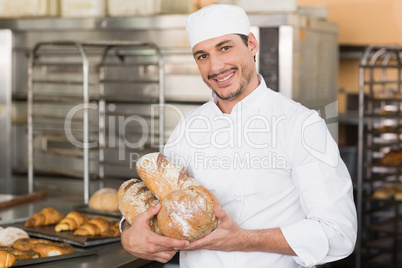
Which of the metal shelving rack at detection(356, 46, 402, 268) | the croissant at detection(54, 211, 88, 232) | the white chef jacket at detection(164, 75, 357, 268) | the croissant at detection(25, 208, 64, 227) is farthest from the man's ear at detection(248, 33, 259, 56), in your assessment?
the metal shelving rack at detection(356, 46, 402, 268)

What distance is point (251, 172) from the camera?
1614 mm

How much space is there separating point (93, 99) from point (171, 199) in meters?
2.02

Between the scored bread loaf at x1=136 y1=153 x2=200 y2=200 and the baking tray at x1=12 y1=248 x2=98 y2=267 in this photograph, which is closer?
the scored bread loaf at x1=136 y1=153 x2=200 y2=200

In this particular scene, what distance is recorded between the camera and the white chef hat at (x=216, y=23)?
1.61 m

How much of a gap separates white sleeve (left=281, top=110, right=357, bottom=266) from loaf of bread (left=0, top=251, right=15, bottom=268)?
0.83 metres

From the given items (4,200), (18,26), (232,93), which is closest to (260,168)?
(232,93)

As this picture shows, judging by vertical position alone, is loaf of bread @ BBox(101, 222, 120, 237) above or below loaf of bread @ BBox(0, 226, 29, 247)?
below

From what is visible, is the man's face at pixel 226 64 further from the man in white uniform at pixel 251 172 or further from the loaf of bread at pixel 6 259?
the loaf of bread at pixel 6 259

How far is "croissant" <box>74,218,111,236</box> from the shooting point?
7.02 ft

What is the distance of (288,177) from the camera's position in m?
1.62

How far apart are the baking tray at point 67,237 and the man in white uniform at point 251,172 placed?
1.54 ft

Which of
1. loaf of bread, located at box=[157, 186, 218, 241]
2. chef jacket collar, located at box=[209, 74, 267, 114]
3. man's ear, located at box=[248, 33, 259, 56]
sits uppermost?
man's ear, located at box=[248, 33, 259, 56]

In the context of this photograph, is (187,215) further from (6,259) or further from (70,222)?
(70,222)

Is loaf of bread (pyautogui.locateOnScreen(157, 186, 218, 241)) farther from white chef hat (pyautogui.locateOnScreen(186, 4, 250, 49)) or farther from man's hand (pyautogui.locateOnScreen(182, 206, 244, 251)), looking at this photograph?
white chef hat (pyautogui.locateOnScreen(186, 4, 250, 49))
